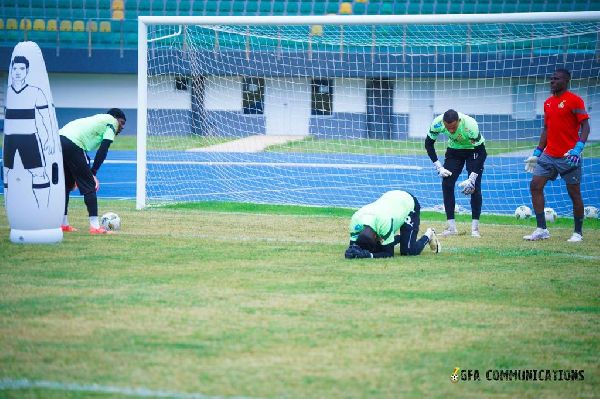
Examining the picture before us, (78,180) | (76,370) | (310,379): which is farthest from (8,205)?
(310,379)

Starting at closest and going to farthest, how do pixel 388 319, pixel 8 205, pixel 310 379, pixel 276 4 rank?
pixel 310 379 → pixel 388 319 → pixel 8 205 → pixel 276 4

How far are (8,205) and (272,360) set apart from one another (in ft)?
17.1

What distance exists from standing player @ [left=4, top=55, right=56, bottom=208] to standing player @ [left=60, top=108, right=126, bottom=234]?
0.94 metres

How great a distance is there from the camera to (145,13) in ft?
107

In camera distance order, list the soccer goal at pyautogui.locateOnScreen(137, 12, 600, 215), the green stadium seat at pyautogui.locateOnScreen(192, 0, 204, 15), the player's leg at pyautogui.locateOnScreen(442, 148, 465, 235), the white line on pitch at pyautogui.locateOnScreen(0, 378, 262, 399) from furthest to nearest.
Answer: the green stadium seat at pyautogui.locateOnScreen(192, 0, 204, 15), the soccer goal at pyautogui.locateOnScreen(137, 12, 600, 215), the player's leg at pyautogui.locateOnScreen(442, 148, 465, 235), the white line on pitch at pyautogui.locateOnScreen(0, 378, 262, 399)

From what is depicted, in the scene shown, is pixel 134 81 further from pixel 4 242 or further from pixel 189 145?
pixel 4 242

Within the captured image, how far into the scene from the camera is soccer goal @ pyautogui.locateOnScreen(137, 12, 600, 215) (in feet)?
56.7

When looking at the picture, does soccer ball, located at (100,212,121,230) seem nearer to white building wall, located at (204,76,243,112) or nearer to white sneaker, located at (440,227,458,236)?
white sneaker, located at (440,227,458,236)

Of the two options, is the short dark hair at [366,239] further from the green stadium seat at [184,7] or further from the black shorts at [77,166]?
the green stadium seat at [184,7]

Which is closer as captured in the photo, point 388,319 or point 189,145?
point 388,319

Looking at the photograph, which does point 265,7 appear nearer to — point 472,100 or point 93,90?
point 93,90

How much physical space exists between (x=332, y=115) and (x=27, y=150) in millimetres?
15617

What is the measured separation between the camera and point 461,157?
35.2ft

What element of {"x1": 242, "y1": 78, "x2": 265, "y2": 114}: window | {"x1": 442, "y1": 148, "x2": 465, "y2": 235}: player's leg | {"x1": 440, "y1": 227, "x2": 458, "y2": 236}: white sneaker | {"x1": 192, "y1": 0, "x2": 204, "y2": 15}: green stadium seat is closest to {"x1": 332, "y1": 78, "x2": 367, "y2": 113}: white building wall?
{"x1": 242, "y1": 78, "x2": 265, "y2": 114}: window
